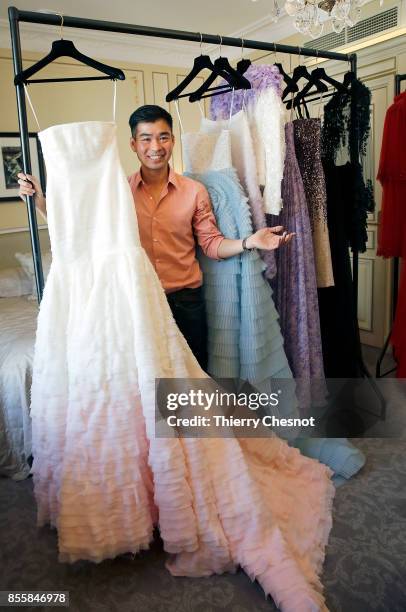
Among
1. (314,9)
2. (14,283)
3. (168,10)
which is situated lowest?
(14,283)

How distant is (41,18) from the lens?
1.51 meters

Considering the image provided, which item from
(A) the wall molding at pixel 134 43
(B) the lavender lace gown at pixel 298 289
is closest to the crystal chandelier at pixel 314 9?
(B) the lavender lace gown at pixel 298 289

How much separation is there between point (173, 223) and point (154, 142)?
292mm

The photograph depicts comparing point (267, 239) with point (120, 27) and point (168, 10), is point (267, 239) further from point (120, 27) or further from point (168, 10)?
point (168, 10)

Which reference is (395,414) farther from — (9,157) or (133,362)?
(9,157)

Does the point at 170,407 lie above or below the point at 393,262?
below

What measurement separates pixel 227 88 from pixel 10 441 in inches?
71.6

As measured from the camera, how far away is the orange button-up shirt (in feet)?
5.79

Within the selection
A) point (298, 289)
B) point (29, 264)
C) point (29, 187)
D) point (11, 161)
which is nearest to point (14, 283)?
point (29, 264)

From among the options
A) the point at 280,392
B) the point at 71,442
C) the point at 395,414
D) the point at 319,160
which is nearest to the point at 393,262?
the point at 395,414

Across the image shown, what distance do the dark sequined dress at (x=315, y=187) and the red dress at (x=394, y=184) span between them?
0.87 m

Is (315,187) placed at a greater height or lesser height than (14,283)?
greater

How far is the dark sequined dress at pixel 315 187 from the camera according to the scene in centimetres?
200

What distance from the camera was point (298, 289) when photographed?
6.64 ft
